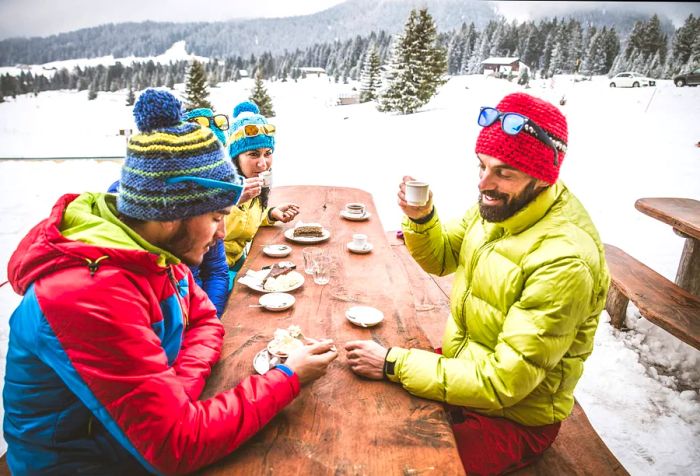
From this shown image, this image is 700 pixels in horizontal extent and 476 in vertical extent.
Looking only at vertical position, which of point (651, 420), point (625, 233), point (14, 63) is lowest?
point (651, 420)

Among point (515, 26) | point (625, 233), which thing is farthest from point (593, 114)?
point (515, 26)

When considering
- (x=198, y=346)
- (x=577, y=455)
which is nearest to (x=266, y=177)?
(x=198, y=346)

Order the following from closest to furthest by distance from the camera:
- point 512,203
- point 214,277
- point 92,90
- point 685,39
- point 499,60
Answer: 1. point 512,203
2. point 214,277
3. point 685,39
4. point 92,90
5. point 499,60

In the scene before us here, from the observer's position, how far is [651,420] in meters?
2.86

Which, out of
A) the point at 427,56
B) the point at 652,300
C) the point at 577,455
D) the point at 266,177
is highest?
the point at 427,56

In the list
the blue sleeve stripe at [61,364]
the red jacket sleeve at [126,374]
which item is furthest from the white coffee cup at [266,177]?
the blue sleeve stripe at [61,364]

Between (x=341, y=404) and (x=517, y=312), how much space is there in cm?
80

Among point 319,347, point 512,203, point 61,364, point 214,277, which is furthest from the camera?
point 214,277

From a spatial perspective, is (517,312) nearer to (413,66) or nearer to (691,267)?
(691,267)

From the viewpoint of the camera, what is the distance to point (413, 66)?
63.4ft

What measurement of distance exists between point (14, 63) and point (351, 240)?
11.2 meters

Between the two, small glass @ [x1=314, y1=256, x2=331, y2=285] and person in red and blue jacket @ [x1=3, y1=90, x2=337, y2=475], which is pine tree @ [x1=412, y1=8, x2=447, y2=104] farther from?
person in red and blue jacket @ [x1=3, y1=90, x2=337, y2=475]

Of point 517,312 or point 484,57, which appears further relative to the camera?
point 484,57

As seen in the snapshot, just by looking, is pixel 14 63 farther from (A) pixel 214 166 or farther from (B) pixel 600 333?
(B) pixel 600 333
